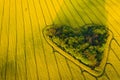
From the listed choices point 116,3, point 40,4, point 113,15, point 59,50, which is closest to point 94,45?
point 59,50

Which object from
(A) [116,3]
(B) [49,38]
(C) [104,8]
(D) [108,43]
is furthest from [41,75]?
(A) [116,3]

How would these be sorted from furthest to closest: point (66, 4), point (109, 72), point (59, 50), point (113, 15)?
point (66, 4) → point (113, 15) → point (59, 50) → point (109, 72)

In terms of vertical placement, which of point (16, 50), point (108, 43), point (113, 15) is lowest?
point (108, 43)

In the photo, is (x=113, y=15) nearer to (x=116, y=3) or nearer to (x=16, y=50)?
(x=116, y=3)

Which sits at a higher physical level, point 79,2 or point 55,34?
point 79,2

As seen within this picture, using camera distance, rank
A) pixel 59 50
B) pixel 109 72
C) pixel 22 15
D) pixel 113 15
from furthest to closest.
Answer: pixel 22 15 → pixel 113 15 → pixel 59 50 → pixel 109 72

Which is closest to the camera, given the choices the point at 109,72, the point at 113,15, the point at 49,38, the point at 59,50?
the point at 109,72

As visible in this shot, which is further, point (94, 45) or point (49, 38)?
point (49, 38)

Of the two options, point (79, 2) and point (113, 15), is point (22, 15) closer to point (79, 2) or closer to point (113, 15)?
point (79, 2)

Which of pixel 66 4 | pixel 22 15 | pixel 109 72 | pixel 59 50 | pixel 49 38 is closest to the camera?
pixel 109 72
